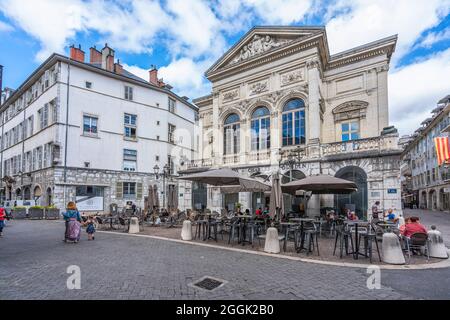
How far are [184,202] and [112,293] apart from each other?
1773 centimetres

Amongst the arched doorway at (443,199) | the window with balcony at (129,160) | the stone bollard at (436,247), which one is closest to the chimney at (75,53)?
the window with balcony at (129,160)

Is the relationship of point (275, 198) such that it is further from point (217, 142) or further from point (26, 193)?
point (26, 193)

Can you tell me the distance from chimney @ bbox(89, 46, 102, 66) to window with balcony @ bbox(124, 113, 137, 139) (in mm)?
6390

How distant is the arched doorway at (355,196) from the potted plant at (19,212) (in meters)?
23.3

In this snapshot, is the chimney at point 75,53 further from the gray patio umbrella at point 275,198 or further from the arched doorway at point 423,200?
the arched doorway at point 423,200

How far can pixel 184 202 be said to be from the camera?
72.2 feet

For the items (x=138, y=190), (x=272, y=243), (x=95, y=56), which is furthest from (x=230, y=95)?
(x=95, y=56)

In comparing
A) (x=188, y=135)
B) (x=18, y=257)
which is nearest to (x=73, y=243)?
(x=18, y=257)

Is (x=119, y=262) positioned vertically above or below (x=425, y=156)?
below

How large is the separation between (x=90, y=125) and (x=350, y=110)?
73.4 feet

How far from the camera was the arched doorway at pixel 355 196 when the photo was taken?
46.2 ft

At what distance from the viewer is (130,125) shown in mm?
27547

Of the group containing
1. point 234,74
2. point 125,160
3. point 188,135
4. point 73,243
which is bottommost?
point 73,243
